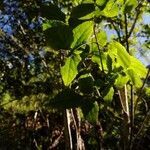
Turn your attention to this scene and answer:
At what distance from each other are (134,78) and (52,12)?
219mm

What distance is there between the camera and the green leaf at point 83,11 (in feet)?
2.26

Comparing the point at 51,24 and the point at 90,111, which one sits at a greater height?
the point at 51,24

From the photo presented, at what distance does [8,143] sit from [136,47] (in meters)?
3.50

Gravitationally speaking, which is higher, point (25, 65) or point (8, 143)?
point (25, 65)

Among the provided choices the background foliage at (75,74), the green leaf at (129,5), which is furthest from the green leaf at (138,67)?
the green leaf at (129,5)

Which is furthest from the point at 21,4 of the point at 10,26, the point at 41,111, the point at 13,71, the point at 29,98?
the point at 41,111

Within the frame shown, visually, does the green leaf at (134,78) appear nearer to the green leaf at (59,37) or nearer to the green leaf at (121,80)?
the green leaf at (121,80)

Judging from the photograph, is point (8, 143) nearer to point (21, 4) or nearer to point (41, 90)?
point (41, 90)

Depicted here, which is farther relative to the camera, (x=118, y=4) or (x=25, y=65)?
(x=25, y=65)

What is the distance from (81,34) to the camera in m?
0.70

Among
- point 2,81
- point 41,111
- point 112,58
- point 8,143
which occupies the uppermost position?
point 2,81

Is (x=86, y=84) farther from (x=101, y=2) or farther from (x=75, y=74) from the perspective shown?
(x=101, y=2)

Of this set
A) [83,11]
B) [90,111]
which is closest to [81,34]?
[83,11]

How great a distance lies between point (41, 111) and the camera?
823 centimetres
